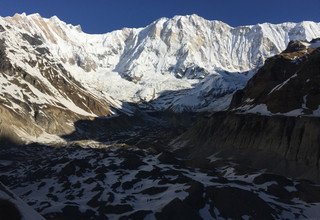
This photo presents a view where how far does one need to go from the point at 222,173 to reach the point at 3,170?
6284cm

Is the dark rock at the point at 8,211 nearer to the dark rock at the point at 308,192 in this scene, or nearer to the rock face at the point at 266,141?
the dark rock at the point at 308,192

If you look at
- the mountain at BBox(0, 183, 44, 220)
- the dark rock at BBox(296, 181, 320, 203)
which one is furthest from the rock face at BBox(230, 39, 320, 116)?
the mountain at BBox(0, 183, 44, 220)

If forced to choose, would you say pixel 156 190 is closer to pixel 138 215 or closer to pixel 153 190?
pixel 153 190

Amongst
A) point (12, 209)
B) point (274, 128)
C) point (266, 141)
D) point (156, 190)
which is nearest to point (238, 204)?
point (156, 190)

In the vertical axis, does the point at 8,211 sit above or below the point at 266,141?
below

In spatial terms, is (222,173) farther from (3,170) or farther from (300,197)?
(3,170)

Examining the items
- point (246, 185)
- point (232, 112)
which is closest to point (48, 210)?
point (246, 185)

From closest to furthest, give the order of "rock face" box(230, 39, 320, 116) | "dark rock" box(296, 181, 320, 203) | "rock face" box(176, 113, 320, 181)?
"dark rock" box(296, 181, 320, 203) → "rock face" box(176, 113, 320, 181) → "rock face" box(230, 39, 320, 116)

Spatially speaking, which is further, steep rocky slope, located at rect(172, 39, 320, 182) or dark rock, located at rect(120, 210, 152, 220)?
steep rocky slope, located at rect(172, 39, 320, 182)

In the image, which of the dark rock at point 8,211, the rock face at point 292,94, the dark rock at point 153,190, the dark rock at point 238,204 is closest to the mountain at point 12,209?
the dark rock at point 8,211

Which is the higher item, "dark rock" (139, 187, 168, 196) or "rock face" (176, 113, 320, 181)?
"rock face" (176, 113, 320, 181)

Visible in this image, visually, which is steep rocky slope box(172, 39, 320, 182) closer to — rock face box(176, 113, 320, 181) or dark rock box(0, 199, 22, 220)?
rock face box(176, 113, 320, 181)

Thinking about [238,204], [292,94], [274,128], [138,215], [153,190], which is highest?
[292,94]

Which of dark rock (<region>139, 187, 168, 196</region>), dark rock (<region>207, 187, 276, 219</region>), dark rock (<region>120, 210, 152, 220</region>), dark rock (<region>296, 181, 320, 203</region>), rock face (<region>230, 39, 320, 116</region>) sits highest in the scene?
rock face (<region>230, 39, 320, 116</region>)
